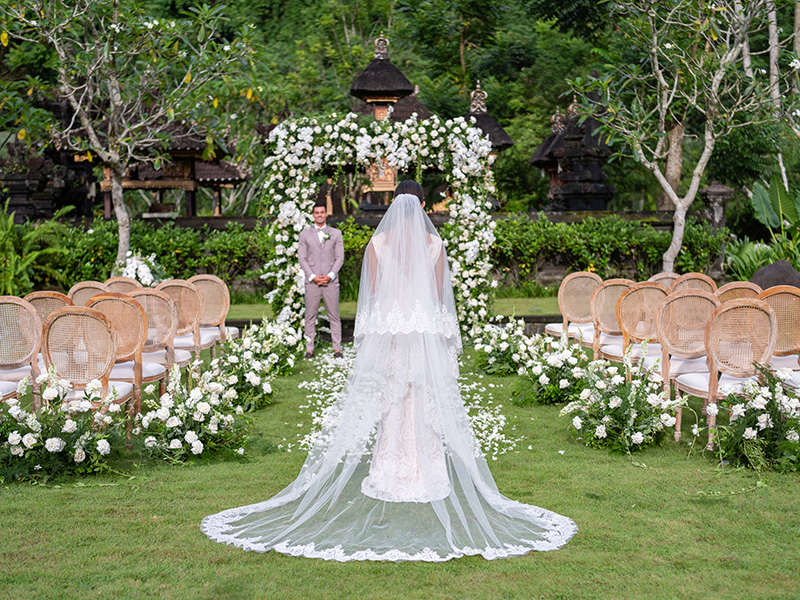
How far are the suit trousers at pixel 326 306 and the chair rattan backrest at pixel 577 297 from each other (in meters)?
3.19

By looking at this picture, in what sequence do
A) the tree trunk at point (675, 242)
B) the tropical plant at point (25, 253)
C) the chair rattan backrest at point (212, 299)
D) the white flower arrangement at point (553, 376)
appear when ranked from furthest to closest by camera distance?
A: the tree trunk at point (675, 242)
the tropical plant at point (25, 253)
the chair rattan backrest at point (212, 299)
the white flower arrangement at point (553, 376)

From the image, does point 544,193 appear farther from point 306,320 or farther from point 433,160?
point 306,320

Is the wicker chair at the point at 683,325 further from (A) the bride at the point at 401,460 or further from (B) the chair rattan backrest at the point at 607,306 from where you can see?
(A) the bride at the point at 401,460

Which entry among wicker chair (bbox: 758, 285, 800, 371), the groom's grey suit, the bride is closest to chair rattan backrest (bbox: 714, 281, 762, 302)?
wicker chair (bbox: 758, 285, 800, 371)

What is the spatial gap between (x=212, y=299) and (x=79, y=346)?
11.7 ft

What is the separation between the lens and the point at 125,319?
20.7 feet

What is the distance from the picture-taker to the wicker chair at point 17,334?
584cm

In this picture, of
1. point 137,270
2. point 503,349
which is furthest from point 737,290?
point 137,270

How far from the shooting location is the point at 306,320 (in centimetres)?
1098

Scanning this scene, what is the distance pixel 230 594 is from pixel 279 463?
230 cm

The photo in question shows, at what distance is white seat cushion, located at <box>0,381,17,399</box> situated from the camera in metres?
5.70

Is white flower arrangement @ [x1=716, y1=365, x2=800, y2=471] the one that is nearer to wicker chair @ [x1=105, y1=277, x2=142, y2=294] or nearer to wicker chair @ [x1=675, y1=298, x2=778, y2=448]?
wicker chair @ [x1=675, y1=298, x2=778, y2=448]

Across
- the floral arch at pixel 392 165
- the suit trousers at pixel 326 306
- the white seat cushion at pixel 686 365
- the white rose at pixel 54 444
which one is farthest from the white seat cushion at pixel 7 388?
the floral arch at pixel 392 165

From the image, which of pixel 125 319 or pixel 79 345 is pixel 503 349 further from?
pixel 79 345
